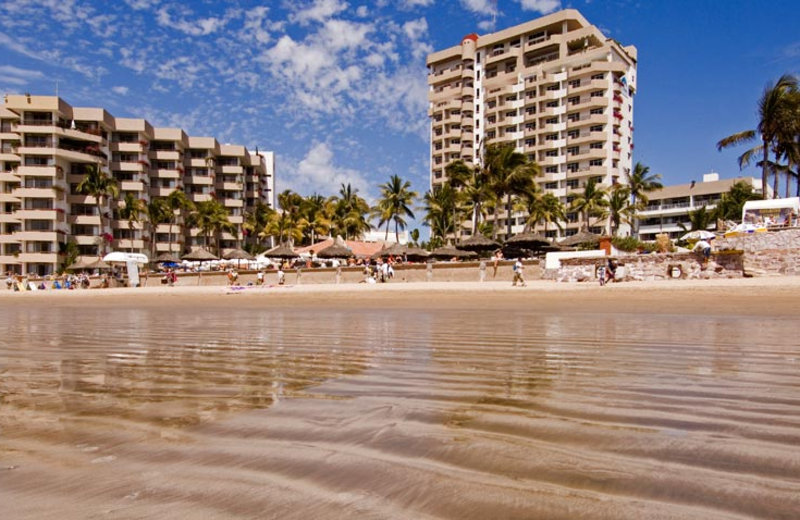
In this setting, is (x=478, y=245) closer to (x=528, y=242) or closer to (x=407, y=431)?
(x=528, y=242)

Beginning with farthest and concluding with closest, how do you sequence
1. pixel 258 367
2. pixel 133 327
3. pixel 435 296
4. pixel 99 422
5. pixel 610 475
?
pixel 435 296 → pixel 133 327 → pixel 258 367 → pixel 99 422 → pixel 610 475

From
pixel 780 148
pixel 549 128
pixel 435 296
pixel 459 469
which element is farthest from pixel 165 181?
pixel 459 469

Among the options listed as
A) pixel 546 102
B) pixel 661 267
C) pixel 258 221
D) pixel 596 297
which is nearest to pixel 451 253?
pixel 661 267

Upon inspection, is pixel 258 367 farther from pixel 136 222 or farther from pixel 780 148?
pixel 136 222

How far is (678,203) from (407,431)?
90596 mm

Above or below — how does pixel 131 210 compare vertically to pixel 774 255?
above

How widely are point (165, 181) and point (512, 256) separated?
182ft

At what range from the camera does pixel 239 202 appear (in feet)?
257

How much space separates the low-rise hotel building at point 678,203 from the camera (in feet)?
256

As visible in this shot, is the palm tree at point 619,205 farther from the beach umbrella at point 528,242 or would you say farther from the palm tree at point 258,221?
the palm tree at point 258,221

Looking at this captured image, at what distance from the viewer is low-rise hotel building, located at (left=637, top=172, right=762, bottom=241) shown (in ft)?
256

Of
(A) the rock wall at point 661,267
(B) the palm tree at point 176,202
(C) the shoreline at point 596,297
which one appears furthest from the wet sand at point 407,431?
(B) the palm tree at point 176,202

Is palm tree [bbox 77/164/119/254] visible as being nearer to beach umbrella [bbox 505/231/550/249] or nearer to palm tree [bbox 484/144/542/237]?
palm tree [bbox 484/144/542/237]

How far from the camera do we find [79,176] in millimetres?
65312
